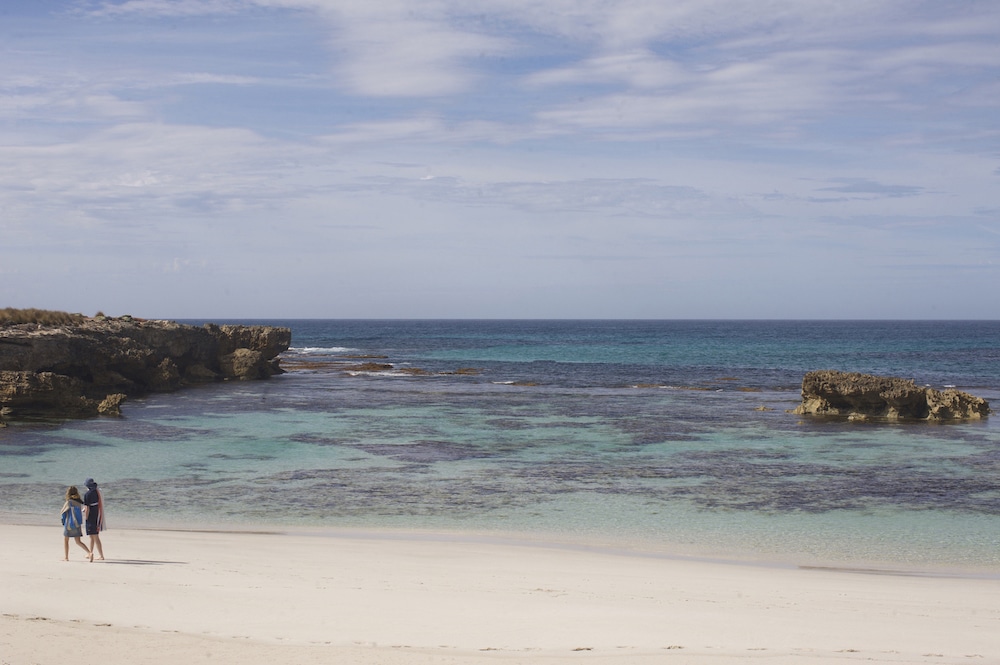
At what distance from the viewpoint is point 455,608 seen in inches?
374

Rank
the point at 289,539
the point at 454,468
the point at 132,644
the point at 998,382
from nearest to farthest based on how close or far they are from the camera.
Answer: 1. the point at 132,644
2. the point at 289,539
3. the point at 454,468
4. the point at 998,382

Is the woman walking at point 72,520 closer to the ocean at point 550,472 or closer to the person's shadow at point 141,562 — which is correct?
the person's shadow at point 141,562

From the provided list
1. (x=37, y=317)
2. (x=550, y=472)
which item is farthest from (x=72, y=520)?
(x=37, y=317)

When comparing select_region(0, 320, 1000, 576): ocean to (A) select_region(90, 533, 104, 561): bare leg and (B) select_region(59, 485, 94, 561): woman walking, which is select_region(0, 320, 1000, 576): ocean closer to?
(A) select_region(90, 533, 104, 561): bare leg

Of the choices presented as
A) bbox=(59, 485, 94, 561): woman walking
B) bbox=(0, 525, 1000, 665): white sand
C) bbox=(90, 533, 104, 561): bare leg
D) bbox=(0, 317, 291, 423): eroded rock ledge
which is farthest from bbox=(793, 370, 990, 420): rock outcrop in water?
bbox=(0, 317, 291, 423): eroded rock ledge

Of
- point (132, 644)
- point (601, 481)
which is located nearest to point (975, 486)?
point (601, 481)

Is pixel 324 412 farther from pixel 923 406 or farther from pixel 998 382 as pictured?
pixel 998 382

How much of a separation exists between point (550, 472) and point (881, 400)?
15541 mm

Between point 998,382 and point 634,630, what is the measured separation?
4484 centimetres

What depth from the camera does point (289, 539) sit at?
44.4ft

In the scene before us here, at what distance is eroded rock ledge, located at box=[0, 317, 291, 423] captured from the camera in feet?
93.2

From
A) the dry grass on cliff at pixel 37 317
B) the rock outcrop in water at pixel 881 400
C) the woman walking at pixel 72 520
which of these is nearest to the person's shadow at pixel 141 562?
the woman walking at pixel 72 520

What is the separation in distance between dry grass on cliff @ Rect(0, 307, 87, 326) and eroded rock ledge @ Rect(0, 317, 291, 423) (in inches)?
29.6

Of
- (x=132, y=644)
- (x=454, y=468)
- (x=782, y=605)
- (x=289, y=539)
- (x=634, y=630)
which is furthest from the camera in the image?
(x=454, y=468)
